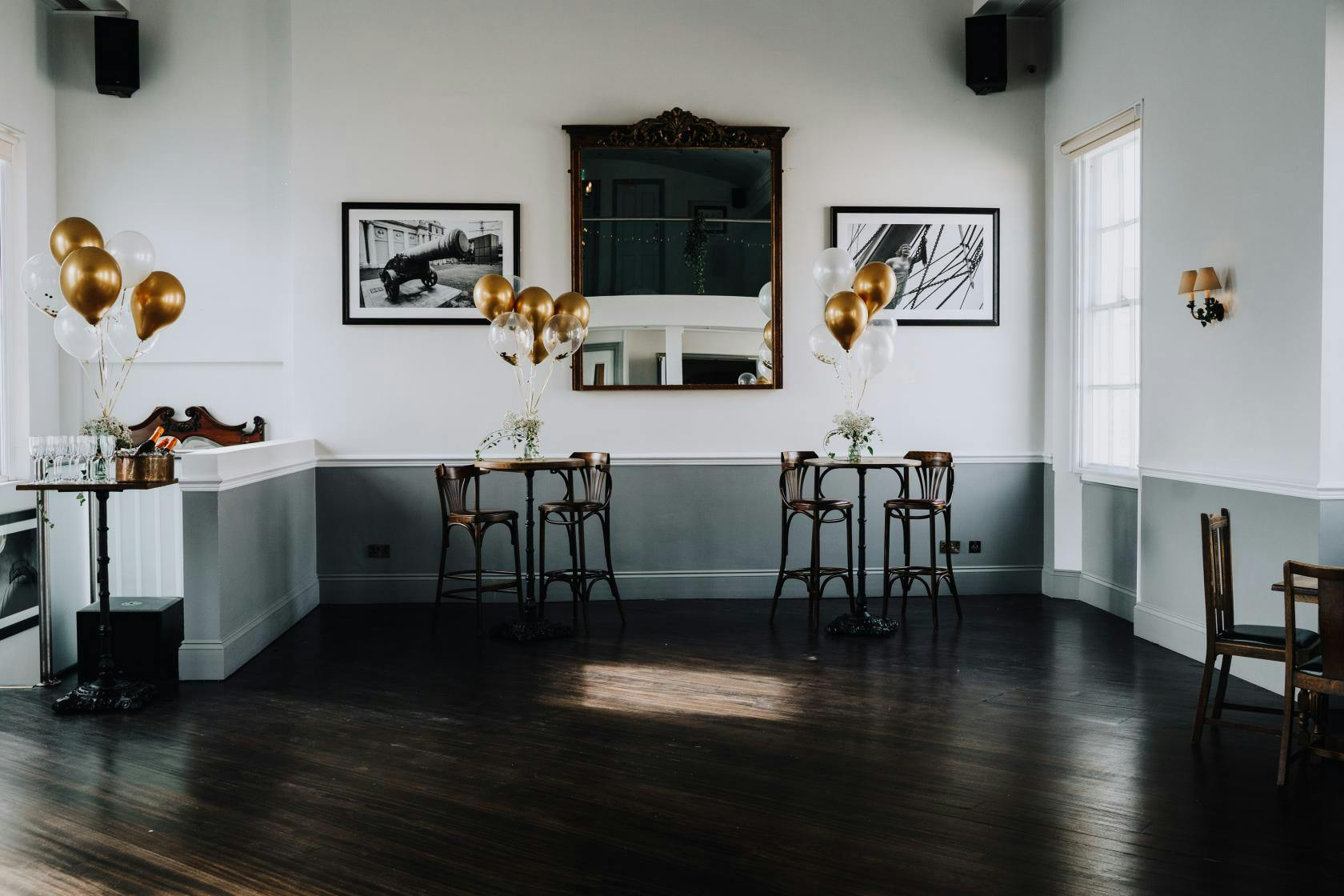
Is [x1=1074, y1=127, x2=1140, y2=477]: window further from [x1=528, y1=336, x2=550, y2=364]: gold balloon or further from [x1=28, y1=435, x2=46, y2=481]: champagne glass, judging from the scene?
[x1=28, y1=435, x2=46, y2=481]: champagne glass

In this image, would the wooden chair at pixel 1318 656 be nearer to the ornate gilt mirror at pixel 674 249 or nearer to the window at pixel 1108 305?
the window at pixel 1108 305

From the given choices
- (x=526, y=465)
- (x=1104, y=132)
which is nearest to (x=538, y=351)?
(x=526, y=465)

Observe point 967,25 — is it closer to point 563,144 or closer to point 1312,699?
point 563,144

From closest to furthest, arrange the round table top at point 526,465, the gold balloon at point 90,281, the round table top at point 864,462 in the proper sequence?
the gold balloon at point 90,281, the round table top at point 526,465, the round table top at point 864,462

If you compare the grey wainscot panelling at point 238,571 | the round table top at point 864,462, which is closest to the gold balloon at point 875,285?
the round table top at point 864,462

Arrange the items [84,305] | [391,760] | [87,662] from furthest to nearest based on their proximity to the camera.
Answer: [87,662]
[84,305]
[391,760]

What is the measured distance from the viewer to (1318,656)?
3641 mm

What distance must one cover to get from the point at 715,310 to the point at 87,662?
4.26 meters

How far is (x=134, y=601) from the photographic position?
506cm

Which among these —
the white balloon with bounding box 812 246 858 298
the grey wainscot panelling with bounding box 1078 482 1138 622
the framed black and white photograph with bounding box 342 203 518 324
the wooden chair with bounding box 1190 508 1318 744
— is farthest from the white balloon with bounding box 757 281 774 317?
the wooden chair with bounding box 1190 508 1318 744

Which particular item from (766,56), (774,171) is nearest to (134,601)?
(774,171)

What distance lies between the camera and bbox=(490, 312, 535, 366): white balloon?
568 cm

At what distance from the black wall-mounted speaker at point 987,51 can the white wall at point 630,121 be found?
0.63 feet

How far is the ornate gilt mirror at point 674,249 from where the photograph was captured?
6812mm
